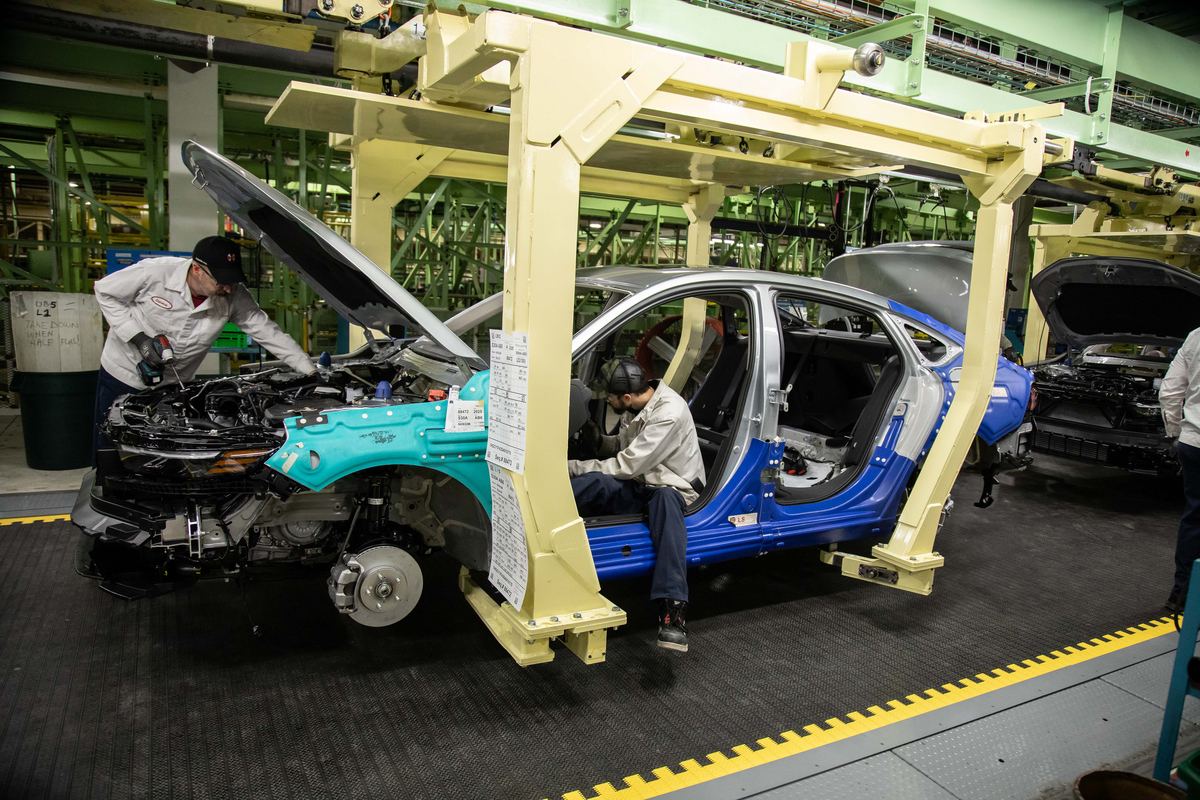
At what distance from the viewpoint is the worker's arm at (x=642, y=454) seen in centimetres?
319

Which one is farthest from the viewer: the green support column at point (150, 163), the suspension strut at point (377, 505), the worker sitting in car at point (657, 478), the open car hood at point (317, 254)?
the green support column at point (150, 163)

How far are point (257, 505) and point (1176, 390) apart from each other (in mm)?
4432

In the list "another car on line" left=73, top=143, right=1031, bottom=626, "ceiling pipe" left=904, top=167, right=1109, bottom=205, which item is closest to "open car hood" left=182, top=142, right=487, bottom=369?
"another car on line" left=73, top=143, right=1031, bottom=626

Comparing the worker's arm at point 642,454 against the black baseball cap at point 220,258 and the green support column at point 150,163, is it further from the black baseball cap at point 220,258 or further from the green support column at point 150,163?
the green support column at point 150,163

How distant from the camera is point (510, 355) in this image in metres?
2.47

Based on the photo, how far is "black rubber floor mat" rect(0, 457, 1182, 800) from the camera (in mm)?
2350

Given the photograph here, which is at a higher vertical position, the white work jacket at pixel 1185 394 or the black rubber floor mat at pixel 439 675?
the white work jacket at pixel 1185 394

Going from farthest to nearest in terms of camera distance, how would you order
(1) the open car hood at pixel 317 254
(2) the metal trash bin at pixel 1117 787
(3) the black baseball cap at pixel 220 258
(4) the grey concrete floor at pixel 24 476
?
1. (4) the grey concrete floor at pixel 24 476
2. (3) the black baseball cap at pixel 220 258
3. (1) the open car hood at pixel 317 254
4. (2) the metal trash bin at pixel 1117 787

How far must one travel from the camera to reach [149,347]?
350 cm

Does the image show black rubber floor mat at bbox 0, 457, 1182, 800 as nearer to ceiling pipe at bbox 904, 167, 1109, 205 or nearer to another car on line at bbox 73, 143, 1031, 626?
another car on line at bbox 73, 143, 1031, 626

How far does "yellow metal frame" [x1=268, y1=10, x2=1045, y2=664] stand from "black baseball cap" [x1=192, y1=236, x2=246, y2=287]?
62 centimetres

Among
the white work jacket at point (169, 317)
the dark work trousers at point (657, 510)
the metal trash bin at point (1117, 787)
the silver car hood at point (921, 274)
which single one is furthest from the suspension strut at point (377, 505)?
the silver car hood at point (921, 274)

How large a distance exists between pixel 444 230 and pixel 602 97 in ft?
26.9

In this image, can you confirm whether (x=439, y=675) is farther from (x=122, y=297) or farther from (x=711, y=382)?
(x=122, y=297)
